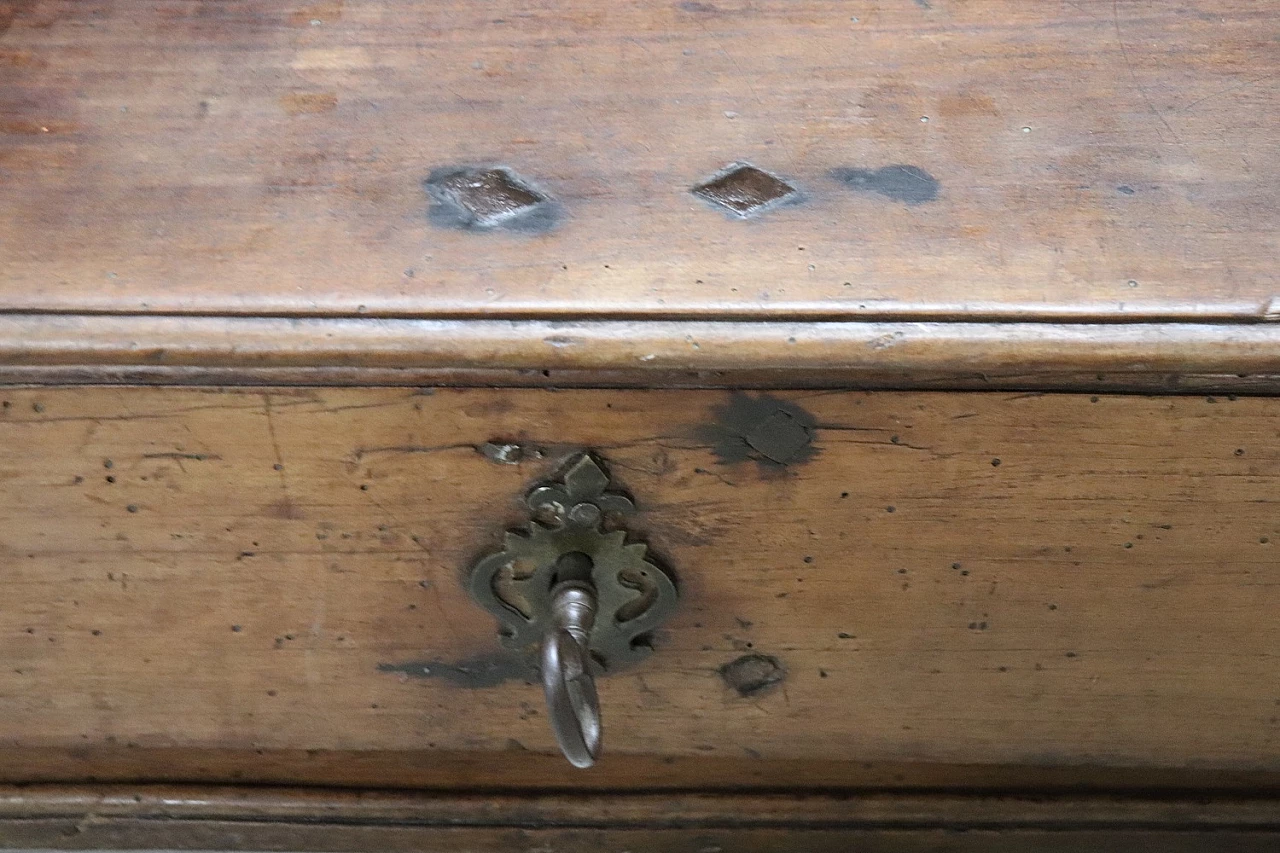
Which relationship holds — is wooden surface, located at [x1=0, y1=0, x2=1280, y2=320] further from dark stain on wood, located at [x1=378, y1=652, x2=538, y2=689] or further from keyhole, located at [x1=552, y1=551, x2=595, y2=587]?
dark stain on wood, located at [x1=378, y1=652, x2=538, y2=689]

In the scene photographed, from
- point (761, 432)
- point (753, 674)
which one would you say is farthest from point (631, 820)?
point (761, 432)

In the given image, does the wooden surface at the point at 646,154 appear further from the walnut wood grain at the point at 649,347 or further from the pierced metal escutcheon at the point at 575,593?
the pierced metal escutcheon at the point at 575,593

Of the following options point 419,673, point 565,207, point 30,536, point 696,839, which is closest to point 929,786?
point 696,839

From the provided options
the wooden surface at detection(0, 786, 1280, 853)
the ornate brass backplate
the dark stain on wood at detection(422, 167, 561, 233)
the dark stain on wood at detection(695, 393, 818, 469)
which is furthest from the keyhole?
the wooden surface at detection(0, 786, 1280, 853)

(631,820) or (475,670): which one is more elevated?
(475,670)

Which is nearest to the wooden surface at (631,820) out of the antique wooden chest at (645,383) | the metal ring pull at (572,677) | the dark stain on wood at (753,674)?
the antique wooden chest at (645,383)

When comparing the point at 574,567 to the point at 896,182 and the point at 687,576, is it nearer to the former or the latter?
the point at 687,576

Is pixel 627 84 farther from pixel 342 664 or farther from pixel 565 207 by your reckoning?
pixel 342 664
